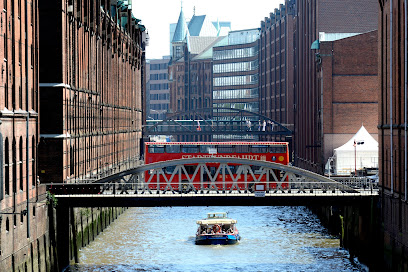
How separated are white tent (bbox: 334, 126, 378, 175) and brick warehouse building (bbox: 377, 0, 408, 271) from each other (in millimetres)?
28036

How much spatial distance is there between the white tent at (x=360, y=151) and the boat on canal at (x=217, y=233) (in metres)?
18.3

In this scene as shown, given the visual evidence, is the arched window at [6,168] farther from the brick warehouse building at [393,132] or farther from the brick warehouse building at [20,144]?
the brick warehouse building at [393,132]

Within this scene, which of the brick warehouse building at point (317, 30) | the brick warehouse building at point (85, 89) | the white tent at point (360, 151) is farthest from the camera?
the brick warehouse building at point (317, 30)

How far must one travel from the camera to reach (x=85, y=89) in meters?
77.1

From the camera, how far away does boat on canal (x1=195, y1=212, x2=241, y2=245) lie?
227ft

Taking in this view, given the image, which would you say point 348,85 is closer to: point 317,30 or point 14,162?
point 317,30

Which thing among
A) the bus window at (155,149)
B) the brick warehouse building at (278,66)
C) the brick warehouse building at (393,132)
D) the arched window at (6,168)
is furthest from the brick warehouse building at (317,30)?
the arched window at (6,168)

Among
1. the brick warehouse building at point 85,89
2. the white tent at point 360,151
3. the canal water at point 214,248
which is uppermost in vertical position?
the brick warehouse building at point 85,89

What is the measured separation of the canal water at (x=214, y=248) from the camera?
190 feet

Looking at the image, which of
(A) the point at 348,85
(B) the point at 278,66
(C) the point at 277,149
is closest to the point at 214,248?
(C) the point at 277,149

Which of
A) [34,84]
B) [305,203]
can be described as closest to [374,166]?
[305,203]

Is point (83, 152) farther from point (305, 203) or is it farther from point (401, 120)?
point (401, 120)

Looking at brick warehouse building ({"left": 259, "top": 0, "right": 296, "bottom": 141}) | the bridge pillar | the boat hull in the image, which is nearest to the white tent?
the boat hull

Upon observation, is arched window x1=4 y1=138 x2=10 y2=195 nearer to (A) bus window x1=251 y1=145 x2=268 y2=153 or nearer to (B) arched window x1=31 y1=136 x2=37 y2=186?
(B) arched window x1=31 y1=136 x2=37 y2=186
